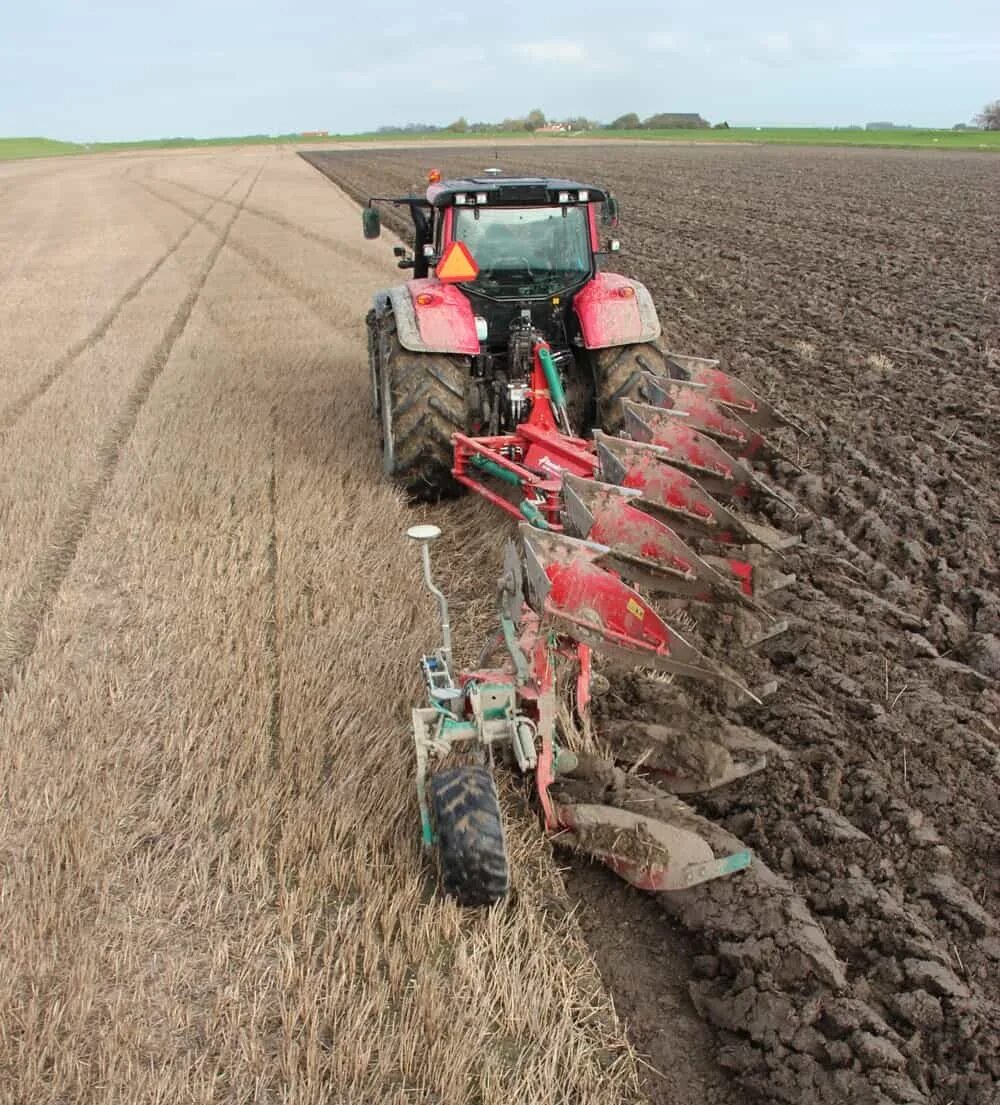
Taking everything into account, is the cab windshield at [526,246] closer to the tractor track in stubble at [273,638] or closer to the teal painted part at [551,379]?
the teal painted part at [551,379]

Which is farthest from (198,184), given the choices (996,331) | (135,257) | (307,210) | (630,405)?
(630,405)

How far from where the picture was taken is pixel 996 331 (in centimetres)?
873

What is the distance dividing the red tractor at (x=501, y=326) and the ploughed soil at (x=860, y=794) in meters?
1.25

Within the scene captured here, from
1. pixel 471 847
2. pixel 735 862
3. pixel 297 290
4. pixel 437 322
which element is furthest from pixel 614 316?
pixel 297 290

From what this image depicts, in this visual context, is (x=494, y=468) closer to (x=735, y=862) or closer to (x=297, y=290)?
(x=735, y=862)

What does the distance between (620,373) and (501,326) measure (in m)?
0.76

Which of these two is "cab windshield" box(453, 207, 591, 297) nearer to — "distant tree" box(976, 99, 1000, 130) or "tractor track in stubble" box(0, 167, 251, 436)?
"tractor track in stubble" box(0, 167, 251, 436)

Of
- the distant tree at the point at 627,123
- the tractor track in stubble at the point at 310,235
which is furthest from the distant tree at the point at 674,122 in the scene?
the tractor track in stubble at the point at 310,235

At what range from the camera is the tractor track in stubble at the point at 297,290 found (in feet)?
36.5

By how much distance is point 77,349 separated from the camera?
997 centimetres

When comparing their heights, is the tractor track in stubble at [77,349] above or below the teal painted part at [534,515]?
below

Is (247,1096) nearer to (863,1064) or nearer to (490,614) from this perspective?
(863,1064)

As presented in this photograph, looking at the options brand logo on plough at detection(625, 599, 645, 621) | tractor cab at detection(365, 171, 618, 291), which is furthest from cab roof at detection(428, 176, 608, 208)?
brand logo on plough at detection(625, 599, 645, 621)

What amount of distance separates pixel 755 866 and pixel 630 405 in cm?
245
